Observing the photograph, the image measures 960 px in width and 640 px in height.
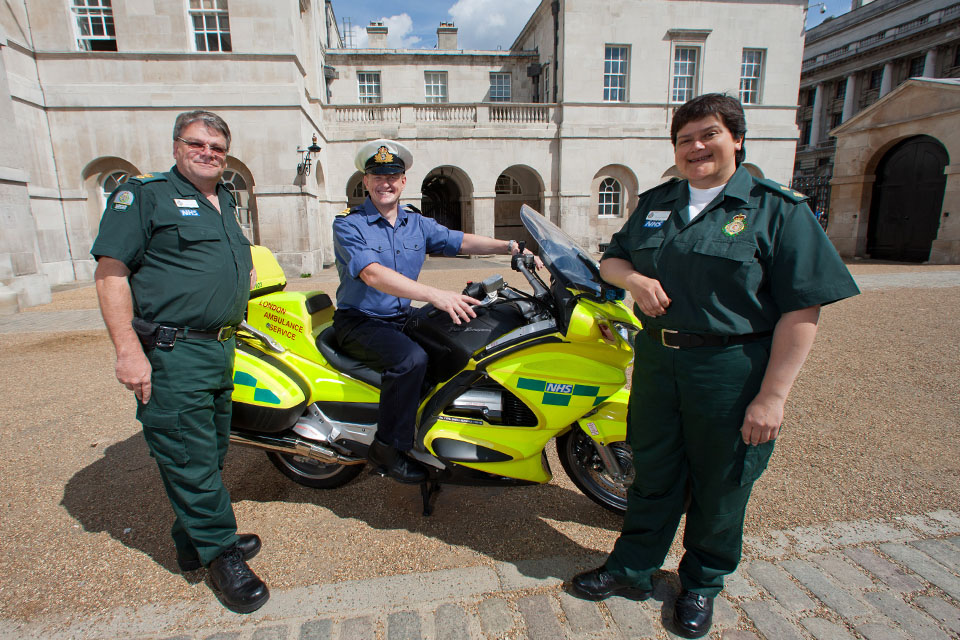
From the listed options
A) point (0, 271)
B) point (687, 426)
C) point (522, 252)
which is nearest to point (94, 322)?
point (0, 271)

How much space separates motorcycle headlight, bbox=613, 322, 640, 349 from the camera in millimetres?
2342

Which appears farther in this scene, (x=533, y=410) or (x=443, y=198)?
(x=443, y=198)

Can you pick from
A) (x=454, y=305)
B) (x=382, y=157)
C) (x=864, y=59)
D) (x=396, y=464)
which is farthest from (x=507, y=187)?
(x=864, y=59)

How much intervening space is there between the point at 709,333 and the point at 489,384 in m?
1.12

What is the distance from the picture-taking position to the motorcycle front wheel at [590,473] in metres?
2.73

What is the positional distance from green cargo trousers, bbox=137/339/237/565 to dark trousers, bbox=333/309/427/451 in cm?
67

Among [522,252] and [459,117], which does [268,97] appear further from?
[522,252]

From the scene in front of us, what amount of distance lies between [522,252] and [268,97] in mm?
14690

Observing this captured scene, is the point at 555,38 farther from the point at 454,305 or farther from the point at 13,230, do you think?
the point at 454,305

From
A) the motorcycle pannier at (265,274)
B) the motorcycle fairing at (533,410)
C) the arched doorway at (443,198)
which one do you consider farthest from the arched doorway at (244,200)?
the motorcycle fairing at (533,410)

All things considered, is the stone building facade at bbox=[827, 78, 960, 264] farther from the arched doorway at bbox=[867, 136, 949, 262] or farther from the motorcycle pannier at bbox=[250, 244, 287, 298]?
the motorcycle pannier at bbox=[250, 244, 287, 298]

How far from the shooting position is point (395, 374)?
2.48 m

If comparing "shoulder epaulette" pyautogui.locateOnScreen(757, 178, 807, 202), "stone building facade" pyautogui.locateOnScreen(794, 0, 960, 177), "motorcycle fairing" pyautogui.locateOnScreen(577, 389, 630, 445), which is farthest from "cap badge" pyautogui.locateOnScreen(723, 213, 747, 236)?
"stone building facade" pyautogui.locateOnScreen(794, 0, 960, 177)

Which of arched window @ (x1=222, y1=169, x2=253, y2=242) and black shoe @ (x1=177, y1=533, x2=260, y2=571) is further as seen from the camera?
arched window @ (x1=222, y1=169, x2=253, y2=242)
